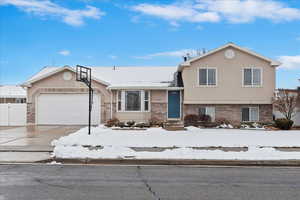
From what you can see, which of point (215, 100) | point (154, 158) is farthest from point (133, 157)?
point (215, 100)

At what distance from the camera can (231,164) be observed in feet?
35.8

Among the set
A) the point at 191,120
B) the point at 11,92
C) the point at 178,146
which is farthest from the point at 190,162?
the point at 11,92

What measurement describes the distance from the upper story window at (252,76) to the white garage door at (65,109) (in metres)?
11.3

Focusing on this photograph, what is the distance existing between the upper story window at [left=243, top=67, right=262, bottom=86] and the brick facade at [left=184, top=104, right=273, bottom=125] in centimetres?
172

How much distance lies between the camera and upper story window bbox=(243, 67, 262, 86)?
2525 centimetres

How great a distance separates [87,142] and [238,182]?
801 centimetres

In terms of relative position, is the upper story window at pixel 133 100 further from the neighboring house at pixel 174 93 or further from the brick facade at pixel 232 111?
the brick facade at pixel 232 111

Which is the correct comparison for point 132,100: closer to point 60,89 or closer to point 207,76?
point 60,89

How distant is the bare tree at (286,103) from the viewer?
23.6m

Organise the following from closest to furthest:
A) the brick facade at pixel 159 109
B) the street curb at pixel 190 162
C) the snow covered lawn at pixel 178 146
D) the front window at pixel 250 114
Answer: the street curb at pixel 190 162, the snow covered lawn at pixel 178 146, the front window at pixel 250 114, the brick facade at pixel 159 109

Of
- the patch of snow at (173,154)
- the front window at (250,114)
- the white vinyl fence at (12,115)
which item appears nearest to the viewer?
A: the patch of snow at (173,154)

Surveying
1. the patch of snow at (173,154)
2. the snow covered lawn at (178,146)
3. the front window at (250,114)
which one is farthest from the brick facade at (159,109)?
the patch of snow at (173,154)

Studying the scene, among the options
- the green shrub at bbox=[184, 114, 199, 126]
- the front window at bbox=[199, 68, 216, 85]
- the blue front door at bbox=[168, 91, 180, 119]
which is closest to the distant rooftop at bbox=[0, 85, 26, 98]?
the blue front door at bbox=[168, 91, 180, 119]

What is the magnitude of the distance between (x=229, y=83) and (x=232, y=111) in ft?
6.99
